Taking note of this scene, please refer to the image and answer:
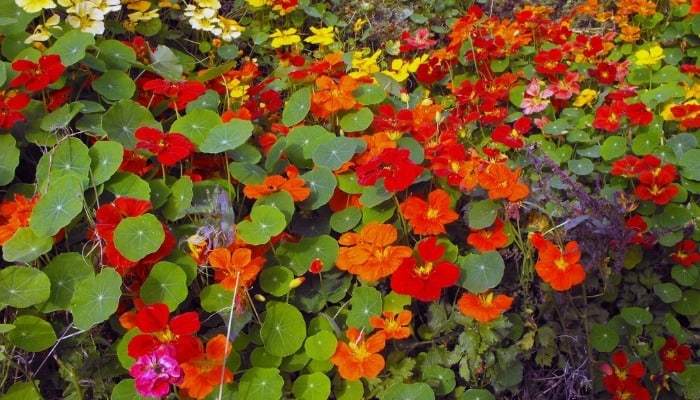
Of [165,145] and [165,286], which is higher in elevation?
[165,145]

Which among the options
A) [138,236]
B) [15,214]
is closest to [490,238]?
[138,236]

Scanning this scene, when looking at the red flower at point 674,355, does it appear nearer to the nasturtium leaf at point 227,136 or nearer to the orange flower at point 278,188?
the orange flower at point 278,188

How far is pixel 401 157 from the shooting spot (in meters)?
1.92

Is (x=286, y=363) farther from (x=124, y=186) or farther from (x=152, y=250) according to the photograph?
(x=124, y=186)

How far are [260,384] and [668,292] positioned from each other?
1330 millimetres

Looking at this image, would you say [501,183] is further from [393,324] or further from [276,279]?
[276,279]

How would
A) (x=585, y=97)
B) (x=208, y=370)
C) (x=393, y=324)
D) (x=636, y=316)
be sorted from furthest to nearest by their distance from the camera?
(x=585, y=97)
(x=636, y=316)
(x=393, y=324)
(x=208, y=370)

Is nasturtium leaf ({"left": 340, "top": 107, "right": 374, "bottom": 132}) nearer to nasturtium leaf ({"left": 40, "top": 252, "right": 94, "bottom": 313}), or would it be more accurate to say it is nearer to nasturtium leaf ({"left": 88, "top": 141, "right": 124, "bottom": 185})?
nasturtium leaf ({"left": 88, "top": 141, "right": 124, "bottom": 185})

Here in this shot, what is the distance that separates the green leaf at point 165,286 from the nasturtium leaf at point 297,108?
2.74 feet

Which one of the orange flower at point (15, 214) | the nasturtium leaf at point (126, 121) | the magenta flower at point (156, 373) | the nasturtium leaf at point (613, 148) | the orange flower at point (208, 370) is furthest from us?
the nasturtium leaf at point (613, 148)

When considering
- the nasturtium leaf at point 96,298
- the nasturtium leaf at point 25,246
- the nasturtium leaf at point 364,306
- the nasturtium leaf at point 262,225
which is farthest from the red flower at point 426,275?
the nasturtium leaf at point 25,246

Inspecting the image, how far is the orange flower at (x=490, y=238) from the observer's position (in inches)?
75.9

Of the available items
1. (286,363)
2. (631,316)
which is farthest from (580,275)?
(286,363)

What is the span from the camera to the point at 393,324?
1.75 meters
